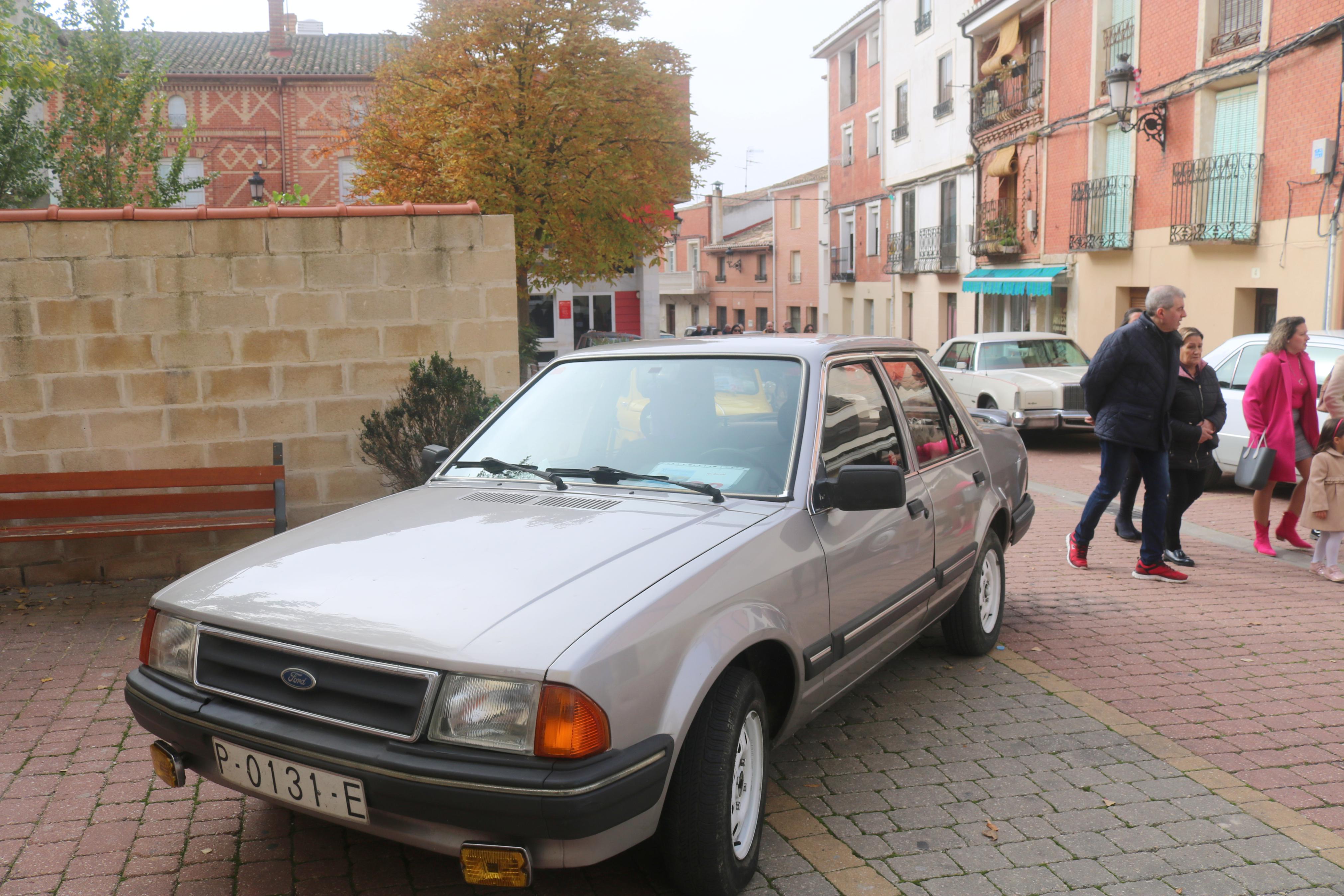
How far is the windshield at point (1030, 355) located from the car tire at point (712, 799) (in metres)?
13.8

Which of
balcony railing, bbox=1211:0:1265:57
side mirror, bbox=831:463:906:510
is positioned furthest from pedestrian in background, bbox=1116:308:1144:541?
balcony railing, bbox=1211:0:1265:57

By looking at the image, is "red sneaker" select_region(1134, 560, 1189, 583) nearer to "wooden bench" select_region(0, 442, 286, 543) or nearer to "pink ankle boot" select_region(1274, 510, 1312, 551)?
"pink ankle boot" select_region(1274, 510, 1312, 551)

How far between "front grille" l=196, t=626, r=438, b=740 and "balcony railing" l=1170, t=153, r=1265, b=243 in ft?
57.2

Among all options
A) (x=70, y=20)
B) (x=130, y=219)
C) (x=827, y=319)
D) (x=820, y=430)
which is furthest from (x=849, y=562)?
(x=827, y=319)

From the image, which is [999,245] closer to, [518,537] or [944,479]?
[944,479]

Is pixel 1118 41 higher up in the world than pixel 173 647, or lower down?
higher up

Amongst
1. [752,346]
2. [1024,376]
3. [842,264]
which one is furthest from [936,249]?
[752,346]

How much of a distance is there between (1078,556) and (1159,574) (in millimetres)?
570

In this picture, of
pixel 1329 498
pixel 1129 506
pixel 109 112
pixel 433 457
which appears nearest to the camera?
pixel 433 457

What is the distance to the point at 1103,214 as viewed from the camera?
21656 mm

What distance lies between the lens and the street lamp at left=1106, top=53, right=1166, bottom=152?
746 inches

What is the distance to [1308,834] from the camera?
3.56m

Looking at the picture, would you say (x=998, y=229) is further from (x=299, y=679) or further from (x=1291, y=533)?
(x=299, y=679)

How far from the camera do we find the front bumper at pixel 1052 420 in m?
14.8
